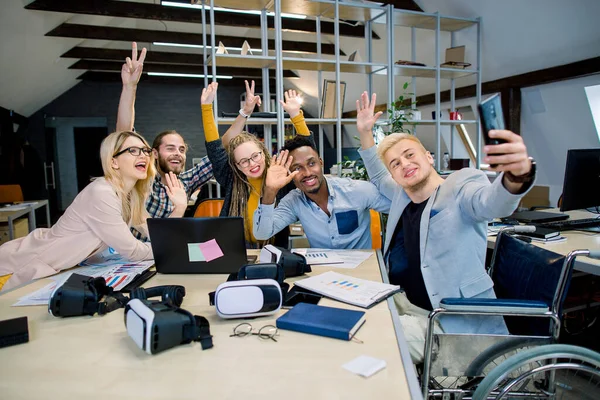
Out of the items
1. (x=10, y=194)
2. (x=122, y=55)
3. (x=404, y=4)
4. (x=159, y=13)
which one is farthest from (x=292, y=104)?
(x=122, y=55)

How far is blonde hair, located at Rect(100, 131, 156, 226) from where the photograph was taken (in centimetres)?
196

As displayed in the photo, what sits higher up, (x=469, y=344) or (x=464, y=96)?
(x=464, y=96)

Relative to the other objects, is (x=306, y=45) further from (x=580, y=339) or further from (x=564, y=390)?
(x=564, y=390)

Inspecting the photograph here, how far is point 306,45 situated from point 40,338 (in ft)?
25.3

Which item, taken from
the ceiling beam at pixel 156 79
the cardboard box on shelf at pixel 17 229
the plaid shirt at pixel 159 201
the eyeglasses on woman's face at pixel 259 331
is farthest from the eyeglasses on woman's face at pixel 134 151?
the ceiling beam at pixel 156 79

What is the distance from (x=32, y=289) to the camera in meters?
1.61

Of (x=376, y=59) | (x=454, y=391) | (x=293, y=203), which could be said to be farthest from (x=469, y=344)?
(x=376, y=59)

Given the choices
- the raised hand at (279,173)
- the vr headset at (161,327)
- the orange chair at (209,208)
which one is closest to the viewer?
the vr headset at (161,327)

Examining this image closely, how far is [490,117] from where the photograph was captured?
1.10 meters

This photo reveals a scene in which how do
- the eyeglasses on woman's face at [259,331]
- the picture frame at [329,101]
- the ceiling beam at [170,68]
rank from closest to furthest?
the eyeglasses on woman's face at [259,331], the picture frame at [329,101], the ceiling beam at [170,68]

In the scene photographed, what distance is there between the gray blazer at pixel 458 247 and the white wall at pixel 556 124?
3.57m

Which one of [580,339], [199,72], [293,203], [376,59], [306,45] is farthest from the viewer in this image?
[199,72]

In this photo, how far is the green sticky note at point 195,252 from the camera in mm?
1724

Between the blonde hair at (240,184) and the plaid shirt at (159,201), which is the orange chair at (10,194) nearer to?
the plaid shirt at (159,201)
